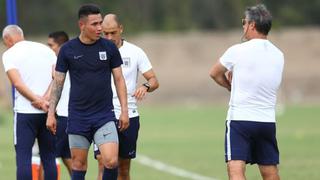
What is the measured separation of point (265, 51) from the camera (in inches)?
455

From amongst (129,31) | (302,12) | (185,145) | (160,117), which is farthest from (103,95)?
(302,12)

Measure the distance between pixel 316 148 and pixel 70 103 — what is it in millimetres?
12832

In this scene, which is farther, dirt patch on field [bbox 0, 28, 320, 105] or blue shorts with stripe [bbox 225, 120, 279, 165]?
dirt patch on field [bbox 0, 28, 320, 105]

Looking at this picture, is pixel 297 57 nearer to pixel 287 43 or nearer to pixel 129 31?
pixel 287 43

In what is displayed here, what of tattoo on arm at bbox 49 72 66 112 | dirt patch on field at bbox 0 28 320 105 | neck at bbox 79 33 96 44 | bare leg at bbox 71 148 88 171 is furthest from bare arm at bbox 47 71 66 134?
dirt patch on field at bbox 0 28 320 105

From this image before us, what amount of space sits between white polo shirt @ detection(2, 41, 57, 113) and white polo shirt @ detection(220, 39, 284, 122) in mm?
3186

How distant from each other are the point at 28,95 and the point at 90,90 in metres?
1.61

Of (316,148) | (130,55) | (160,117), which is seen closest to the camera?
(130,55)

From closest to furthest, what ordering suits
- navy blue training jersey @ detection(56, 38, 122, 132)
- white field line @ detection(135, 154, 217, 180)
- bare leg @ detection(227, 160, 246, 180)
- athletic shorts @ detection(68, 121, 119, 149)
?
1. bare leg @ detection(227, 160, 246, 180)
2. navy blue training jersey @ detection(56, 38, 122, 132)
3. athletic shorts @ detection(68, 121, 119, 149)
4. white field line @ detection(135, 154, 217, 180)

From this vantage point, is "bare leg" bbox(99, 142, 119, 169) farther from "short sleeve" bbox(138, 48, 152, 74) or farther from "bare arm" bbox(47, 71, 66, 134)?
"short sleeve" bbox(138, 48, 152, 74)

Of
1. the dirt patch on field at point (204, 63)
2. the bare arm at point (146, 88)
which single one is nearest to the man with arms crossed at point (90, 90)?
the bare arm at point (146, 88)

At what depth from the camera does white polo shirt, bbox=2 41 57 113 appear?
44.6 feet

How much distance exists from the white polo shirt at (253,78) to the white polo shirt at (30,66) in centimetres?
319

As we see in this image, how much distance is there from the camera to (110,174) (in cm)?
1223
